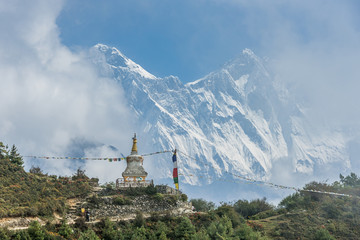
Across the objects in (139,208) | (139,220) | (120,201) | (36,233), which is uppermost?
(120,201)

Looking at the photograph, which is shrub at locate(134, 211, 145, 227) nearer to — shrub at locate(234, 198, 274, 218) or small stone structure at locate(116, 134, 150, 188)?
small stone structure at locate(116, 134, 150, 188)

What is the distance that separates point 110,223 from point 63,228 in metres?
4.31

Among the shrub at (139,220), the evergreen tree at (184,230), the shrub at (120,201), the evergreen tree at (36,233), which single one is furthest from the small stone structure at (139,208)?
the evergreen tree at (36,233)

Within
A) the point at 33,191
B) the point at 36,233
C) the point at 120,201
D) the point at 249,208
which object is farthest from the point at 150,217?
the point at 249,208

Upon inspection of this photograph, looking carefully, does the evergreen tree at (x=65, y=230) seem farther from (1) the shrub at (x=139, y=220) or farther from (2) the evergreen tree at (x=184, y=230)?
(2) the evergreen tree at (x=184, y=230)

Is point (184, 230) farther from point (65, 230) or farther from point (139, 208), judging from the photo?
point (65, 230)

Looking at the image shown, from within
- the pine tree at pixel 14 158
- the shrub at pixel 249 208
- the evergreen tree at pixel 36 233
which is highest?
the pine tree at pixel 14 158

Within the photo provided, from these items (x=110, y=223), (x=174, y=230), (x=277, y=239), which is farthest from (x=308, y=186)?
(x=110, y=223)

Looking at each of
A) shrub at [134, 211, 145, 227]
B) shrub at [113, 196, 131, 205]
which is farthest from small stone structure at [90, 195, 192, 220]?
shrub at [134, 211, 145, 227]

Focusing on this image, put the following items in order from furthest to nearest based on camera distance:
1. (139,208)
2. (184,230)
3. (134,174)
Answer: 1. (134,174)
2. (139,208)
3. (184,230)

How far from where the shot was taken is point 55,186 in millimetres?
38031

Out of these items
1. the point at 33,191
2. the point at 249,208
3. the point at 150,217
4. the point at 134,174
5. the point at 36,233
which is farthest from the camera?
the point at 249,208

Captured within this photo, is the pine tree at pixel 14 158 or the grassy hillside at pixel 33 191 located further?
the pine tree at pixel 14 158

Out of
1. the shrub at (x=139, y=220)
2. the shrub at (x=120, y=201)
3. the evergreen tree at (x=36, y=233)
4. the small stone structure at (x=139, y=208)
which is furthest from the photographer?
the shrub at (x=120, y=201)
